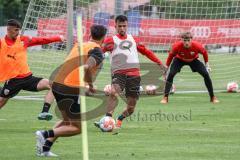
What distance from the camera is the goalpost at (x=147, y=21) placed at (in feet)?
67.6

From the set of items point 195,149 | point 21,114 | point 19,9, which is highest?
point 195,149

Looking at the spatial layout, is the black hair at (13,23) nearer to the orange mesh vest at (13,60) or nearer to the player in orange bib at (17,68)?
the player in orange bib at (17,68)

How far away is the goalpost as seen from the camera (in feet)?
67.6

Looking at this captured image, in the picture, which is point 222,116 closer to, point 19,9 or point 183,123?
point 183,123

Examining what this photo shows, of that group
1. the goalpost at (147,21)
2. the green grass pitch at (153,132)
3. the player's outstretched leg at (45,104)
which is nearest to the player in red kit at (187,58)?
the green grass pitch at (153,132)

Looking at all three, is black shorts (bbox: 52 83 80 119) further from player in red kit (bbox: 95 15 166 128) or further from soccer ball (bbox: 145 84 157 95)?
soccer ball (bbox: 145 84 157 95)

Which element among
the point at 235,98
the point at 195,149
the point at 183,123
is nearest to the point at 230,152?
the point at 195,149

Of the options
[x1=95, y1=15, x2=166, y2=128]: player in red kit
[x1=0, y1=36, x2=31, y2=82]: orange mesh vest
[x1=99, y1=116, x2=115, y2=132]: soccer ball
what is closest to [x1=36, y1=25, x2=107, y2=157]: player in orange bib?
[x1=99, y1=116, x2=115, y2=132]: soccer ball

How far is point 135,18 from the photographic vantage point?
23.0 meters

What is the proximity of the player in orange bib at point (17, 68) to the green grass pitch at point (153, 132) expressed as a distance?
0.57m

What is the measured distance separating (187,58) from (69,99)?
30.2 feet

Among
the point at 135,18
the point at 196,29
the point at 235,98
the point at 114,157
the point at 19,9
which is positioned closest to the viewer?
the point at 114,157

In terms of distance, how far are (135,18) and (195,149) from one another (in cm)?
1211

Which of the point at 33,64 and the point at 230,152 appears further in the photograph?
the point at 33,64
